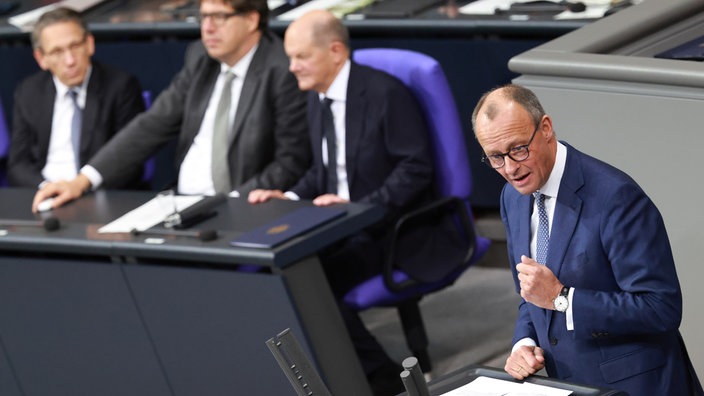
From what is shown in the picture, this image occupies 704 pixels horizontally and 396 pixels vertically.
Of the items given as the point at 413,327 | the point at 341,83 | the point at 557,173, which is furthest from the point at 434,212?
the point at 557,173

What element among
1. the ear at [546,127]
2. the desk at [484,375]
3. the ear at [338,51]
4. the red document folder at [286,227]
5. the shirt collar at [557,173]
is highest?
the ear at [546,127]

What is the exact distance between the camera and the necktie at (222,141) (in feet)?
16.7

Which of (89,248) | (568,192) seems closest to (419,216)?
(89,248)

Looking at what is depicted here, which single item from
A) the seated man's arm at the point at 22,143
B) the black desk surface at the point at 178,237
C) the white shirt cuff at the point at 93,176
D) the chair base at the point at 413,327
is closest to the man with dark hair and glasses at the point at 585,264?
the black desk surface at the point at 178,237

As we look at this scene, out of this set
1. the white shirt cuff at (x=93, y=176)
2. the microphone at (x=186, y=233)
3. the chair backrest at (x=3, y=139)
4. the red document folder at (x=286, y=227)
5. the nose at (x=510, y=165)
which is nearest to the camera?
the nose at (x=510, y=165)

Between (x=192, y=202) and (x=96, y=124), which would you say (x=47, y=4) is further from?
(x=192, y=202)

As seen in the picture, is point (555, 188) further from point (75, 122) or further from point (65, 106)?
point (65, 106)

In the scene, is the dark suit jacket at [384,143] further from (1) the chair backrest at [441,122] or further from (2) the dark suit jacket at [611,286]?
(2) the dark suit jacket at [611,286]

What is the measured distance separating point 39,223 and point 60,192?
1.26ft

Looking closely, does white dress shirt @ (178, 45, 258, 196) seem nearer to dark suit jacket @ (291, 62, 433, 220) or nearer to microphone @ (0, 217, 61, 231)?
dark suit jacket @ (291, 62, 433, 220)

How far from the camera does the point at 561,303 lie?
287 centimetres

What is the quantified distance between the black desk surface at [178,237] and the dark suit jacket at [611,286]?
41.3 inches

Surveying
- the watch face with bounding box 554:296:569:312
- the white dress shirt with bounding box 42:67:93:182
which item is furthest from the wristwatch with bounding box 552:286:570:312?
the white dress shirt with bounding box 42:67:93:182

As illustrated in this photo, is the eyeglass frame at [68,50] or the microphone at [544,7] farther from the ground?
the eyeglass frame at [68,50]
